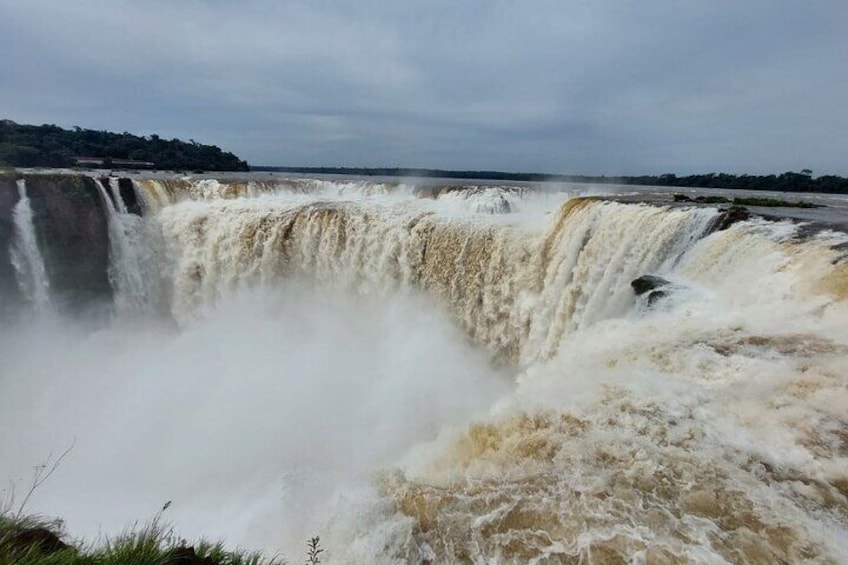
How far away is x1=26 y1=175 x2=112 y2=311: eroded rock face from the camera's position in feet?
52.5

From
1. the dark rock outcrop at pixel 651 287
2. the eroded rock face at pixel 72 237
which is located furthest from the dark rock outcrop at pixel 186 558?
the eroded rock face at pixel 72 237

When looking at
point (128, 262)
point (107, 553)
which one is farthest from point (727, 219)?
point (128, 262)

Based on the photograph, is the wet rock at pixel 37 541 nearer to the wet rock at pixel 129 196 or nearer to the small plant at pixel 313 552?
the small plant at pixel 313 552

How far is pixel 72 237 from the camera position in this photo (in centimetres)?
1638

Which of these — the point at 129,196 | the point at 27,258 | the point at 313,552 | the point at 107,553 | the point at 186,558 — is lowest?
the point at 27,258

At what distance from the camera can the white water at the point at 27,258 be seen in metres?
15.3

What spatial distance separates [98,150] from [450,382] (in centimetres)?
5274

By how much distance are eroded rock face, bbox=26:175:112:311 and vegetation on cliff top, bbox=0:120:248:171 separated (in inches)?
920

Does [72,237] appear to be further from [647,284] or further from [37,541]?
[647,284]

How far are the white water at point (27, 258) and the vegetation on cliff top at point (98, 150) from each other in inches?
932

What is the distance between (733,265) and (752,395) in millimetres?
3869

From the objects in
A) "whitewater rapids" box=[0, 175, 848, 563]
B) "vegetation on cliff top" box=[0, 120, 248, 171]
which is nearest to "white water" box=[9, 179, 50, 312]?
"whitewater rapids" box=[0, 175, 848, 563]

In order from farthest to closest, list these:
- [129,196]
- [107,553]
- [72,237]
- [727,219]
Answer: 1. [129,196]
2. [72,237]
3. [727,219]
4. [107,553]

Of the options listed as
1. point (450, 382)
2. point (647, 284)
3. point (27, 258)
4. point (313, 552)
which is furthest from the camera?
point (27, 258)
